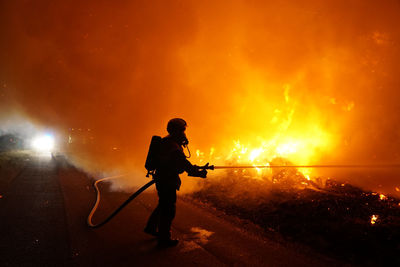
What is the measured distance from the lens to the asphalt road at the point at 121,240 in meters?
3.90

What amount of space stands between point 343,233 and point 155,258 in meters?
3.30

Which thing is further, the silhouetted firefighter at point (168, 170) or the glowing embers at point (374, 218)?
the glowing embers at point (374, 218)

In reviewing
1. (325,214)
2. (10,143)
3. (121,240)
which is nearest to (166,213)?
(121,240)

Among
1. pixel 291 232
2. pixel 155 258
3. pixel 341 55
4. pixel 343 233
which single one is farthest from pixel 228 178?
pixel 341 55

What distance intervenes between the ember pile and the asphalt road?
0.56 m

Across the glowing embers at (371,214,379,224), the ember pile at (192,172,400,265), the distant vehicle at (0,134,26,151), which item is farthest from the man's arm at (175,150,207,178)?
the distant vehicle at (0,134,26,151)

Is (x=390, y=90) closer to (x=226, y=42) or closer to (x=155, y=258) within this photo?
(x=226, y=42)

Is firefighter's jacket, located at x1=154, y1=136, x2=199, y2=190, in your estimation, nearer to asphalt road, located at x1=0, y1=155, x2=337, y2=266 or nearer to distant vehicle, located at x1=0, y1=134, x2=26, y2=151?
asphalt road, located at x1=0, y1=155, x2=337, y2=266

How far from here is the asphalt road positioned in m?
3.90

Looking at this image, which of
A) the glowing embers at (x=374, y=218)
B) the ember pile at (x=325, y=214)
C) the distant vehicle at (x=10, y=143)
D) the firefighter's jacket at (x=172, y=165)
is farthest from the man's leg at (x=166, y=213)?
the distant vehicle at (x=10, y=143)

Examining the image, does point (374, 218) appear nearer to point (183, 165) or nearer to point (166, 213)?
point (183, 165)

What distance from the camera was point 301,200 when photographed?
6.29 metres

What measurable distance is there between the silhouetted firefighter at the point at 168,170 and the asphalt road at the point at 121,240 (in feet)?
1.17

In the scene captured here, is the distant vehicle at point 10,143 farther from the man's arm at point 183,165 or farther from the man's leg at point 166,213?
the man's arm at point 183,165
